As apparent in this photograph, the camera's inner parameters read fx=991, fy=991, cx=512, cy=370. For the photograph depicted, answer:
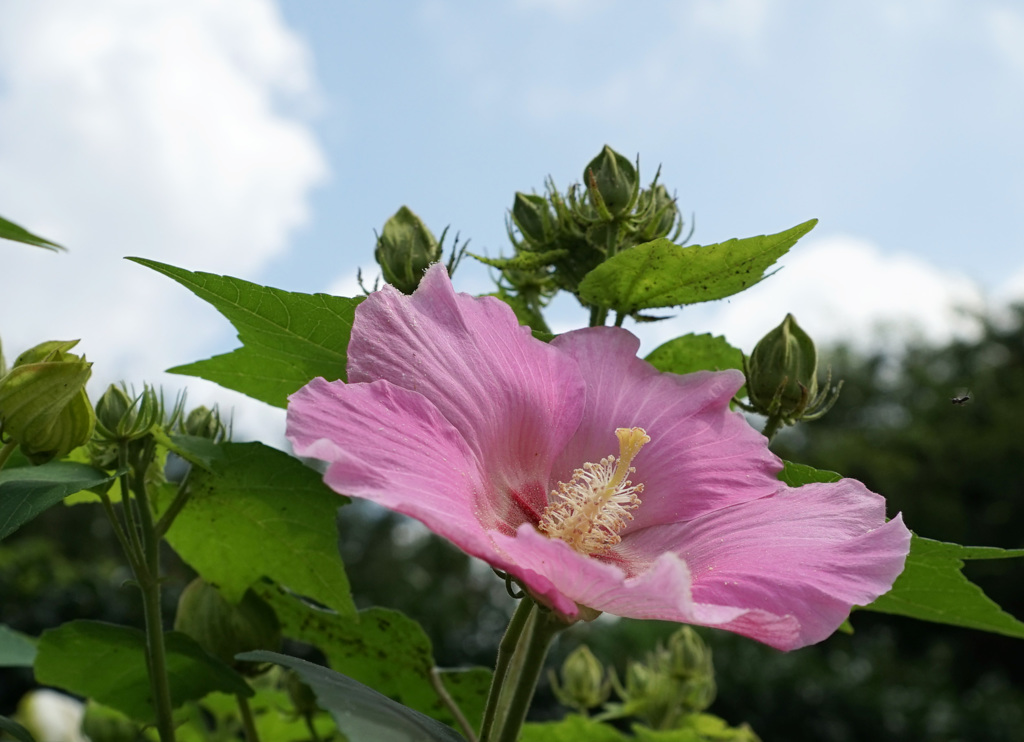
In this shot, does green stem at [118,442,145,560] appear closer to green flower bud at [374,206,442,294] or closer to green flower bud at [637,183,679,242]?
green flower bud at [374,206,442,294]

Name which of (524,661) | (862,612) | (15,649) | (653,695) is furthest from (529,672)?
(862,612)

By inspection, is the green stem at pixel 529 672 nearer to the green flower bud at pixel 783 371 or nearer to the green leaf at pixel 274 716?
the green flower bud at pixel 783 371

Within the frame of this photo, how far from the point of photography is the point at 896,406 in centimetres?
2153

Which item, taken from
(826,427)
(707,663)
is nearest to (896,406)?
(826,427)

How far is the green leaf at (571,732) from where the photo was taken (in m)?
1.19

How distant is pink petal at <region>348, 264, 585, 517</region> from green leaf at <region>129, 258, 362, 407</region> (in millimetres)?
128

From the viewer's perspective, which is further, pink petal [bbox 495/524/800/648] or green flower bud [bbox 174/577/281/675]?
green flower bud [bbox 174/577/281/675]

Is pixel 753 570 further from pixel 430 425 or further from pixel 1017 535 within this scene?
pixel 1017 535

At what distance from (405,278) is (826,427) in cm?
2238

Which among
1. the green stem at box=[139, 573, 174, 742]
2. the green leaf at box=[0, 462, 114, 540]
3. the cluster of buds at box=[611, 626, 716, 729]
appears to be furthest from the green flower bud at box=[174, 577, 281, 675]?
the cluster of buds at box=[611, 626, 716, 729]

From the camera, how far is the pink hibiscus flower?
21.8 inches

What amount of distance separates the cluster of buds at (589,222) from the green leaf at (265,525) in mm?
274

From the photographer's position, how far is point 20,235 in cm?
80

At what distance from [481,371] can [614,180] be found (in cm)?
30
